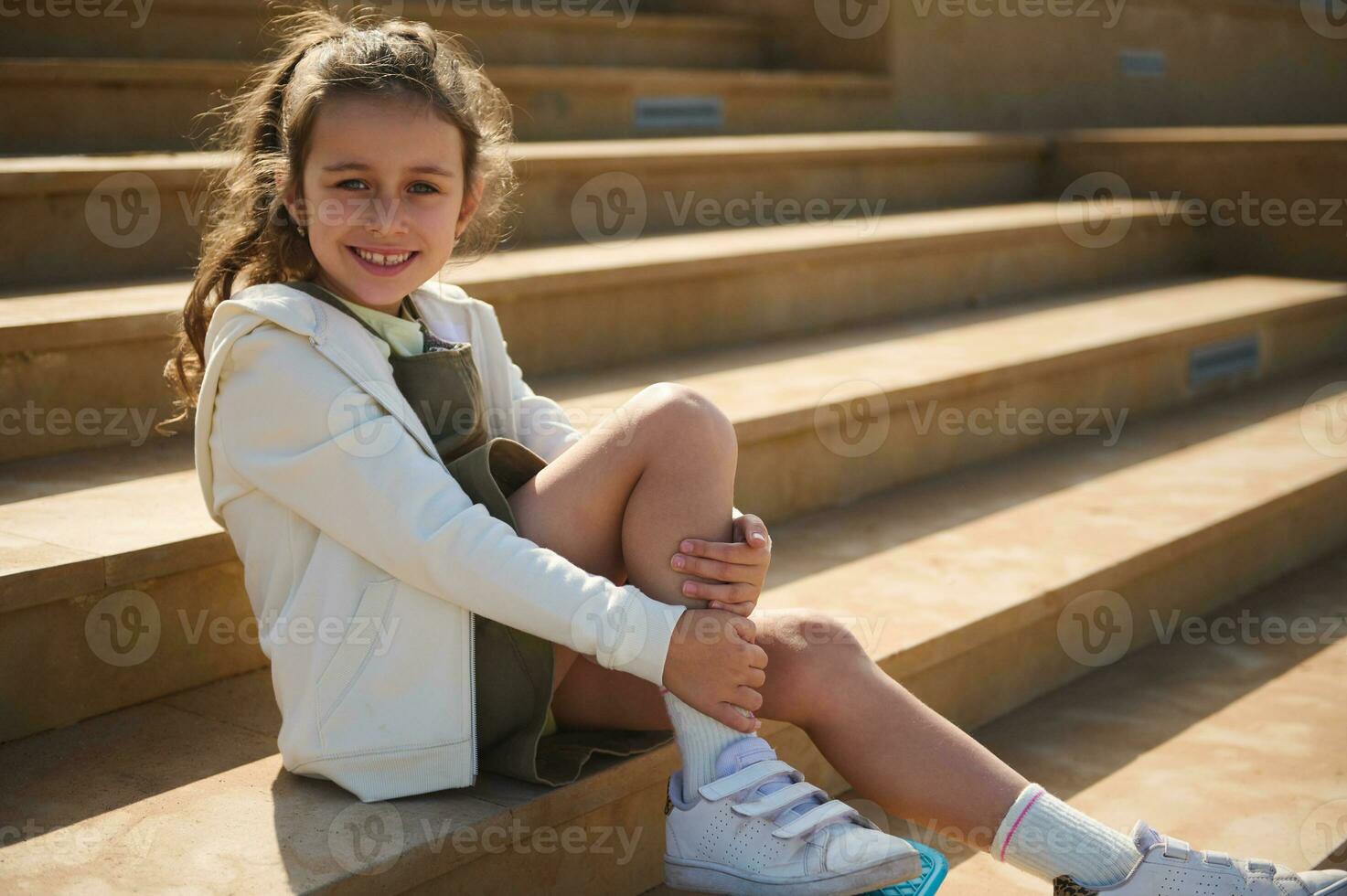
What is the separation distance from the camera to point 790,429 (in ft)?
7.45

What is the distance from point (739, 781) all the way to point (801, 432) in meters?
1.06

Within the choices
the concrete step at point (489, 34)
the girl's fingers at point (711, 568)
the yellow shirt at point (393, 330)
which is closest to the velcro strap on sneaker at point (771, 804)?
the girl's fingers at point (711, 568)

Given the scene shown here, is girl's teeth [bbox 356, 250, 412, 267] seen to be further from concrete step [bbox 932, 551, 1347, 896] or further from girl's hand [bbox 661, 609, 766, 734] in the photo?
concrete step [bbox 932, 551, 1347, 896]

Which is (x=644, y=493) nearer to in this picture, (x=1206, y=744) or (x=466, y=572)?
(x=466, y=572)

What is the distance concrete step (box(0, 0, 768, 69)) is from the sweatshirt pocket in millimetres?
1466

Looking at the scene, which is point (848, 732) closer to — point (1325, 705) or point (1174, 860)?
point (1174, 860)

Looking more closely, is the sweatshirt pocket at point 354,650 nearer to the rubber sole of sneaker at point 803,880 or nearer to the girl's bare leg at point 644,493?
the girl's bare leg at point 644,493

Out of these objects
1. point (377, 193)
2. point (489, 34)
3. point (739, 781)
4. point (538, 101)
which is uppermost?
point (489, 34)

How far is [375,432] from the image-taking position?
1342 millimetres

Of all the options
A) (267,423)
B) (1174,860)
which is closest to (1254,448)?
(1174,860)

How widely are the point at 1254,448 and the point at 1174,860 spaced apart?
1.64m

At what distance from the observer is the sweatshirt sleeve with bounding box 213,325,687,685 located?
4.29ft

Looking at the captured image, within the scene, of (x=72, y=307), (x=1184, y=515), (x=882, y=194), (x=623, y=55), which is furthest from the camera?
(x=623, y=55)

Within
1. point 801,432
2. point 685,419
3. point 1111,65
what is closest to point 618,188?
point 801,432
